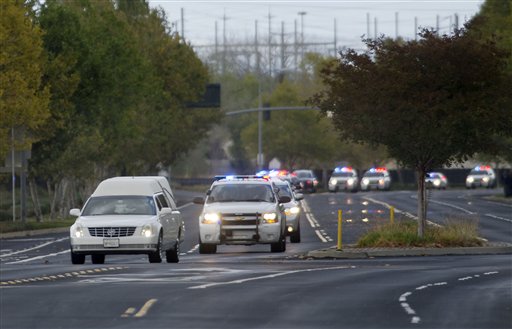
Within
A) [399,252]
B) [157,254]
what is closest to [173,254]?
[157,254]

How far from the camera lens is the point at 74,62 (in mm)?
63406

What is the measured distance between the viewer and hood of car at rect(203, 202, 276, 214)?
35750 mm

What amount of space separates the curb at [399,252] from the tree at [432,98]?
1.14 metres

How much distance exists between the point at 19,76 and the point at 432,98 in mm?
22556

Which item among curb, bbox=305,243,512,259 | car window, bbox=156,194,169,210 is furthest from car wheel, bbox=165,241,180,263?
curb, bbox=305,243,512,259

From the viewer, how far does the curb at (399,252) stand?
A: 1490 inches

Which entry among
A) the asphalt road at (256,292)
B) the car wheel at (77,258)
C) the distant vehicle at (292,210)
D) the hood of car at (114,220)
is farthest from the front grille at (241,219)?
the distant vehicle at (292,210)

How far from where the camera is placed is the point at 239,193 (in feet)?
121

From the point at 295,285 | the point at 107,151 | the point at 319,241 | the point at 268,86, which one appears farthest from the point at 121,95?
the point at 268,86

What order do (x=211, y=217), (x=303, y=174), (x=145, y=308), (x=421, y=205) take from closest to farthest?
(x=145, y=308) < (x=211, y=217) < (x=421, y=205) < (x=303, y=174)

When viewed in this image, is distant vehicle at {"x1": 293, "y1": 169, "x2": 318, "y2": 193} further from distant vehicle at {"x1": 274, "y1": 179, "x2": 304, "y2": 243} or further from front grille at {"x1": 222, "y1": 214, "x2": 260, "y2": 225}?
front grille at {"x1": 222, "y1": 214, "x2": 260, "y2": 225}

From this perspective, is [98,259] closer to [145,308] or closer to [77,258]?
[77,258]

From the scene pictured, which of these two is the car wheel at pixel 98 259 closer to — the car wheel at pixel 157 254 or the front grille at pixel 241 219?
the car wheel at pixel 157 254

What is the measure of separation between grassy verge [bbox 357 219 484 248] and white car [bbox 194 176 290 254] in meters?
4.04
